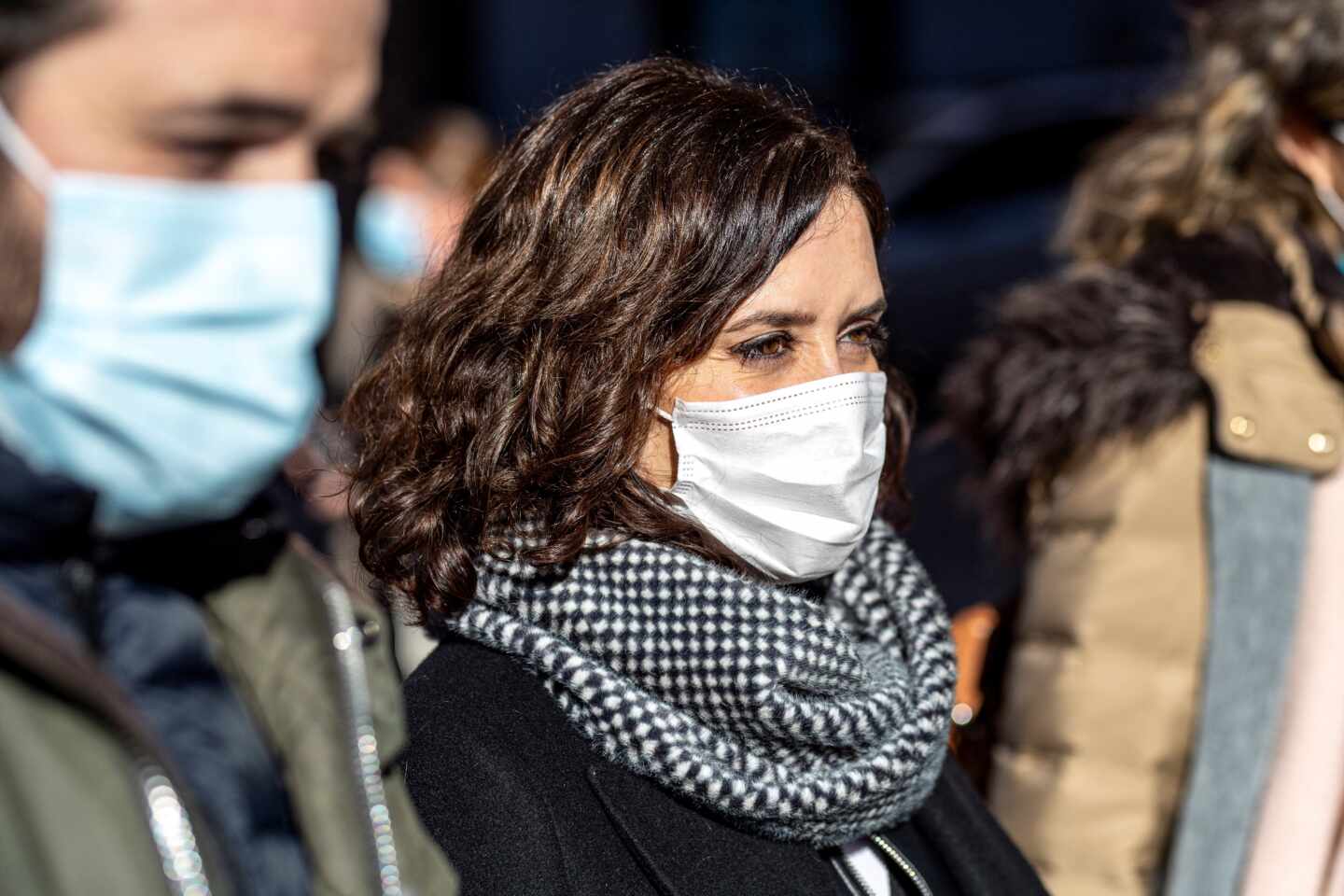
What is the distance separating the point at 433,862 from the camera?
1.40 m

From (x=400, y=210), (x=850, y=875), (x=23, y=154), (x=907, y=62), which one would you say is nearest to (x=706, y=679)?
(x=850, y=875)

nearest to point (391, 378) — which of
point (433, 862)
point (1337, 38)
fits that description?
point (433, 862)

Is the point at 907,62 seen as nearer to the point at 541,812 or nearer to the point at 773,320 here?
the point at 773,320

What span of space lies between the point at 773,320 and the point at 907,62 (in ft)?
30.6

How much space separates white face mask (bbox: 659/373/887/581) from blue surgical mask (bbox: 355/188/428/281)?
3.81 m

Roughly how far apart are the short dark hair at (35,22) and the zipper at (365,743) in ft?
1.86

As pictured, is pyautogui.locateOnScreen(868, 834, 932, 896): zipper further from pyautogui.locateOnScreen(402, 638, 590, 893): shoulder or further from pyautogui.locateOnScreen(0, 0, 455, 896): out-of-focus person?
pyautogui.locateOnScreen(0, 0, 455, 896): out-of-focus person

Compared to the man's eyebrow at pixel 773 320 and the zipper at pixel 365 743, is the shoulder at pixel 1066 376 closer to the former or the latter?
the man's eyebrow at pixel 773 320

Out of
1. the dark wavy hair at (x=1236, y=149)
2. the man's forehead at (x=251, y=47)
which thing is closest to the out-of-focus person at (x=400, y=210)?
the dark wavy hair at (x=1236, y=149)

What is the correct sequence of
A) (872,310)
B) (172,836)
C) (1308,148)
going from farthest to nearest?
(1308,148)
(872,310)
(172,836)

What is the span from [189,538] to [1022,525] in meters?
1.85

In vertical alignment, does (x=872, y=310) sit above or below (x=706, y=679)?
above

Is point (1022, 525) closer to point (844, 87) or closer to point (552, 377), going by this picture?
point (552, 377)

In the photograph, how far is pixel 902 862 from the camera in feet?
6.75
